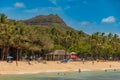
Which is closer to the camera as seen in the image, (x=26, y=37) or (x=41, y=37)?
(x=26, y=37)

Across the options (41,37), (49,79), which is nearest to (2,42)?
(41,37)

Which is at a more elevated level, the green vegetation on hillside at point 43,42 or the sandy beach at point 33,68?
the green vegetation on hillside at point 43,42

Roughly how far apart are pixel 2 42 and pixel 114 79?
3124 cm

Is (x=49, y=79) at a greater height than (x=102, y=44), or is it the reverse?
(x=102, y=44)

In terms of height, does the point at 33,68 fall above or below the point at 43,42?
below

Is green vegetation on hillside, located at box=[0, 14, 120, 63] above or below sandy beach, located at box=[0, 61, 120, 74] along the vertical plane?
above

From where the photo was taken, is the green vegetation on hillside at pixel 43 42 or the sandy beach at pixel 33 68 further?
the green vegetation on hillside at pixel 43 42

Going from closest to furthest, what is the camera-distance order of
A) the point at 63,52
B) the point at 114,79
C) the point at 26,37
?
the point at 114,79, the point at 26,37, the point at 63,52

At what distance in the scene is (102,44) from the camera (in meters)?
117

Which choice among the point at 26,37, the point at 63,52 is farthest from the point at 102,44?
the point at 26,37

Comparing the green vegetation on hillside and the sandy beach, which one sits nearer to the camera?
the sandy beach

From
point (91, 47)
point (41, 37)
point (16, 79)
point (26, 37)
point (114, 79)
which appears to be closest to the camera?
point (16, 79)

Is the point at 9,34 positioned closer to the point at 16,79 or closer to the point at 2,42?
the point at 2,42

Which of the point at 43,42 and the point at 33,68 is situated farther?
the point at 43,42
